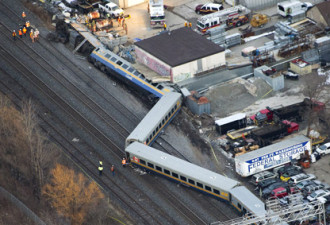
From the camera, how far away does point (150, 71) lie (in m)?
114

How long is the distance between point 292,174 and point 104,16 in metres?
46.2

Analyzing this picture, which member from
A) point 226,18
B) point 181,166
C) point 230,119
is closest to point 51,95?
point 230,119

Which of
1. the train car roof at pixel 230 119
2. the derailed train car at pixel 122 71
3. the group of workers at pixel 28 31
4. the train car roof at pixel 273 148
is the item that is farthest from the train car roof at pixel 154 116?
the group of workers at pixel 28 31

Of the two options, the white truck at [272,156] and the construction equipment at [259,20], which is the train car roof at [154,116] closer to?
the white truck at [272,156]

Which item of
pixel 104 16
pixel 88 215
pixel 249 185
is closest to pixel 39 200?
pixel 88 215

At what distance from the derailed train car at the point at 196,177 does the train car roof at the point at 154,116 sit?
186cm

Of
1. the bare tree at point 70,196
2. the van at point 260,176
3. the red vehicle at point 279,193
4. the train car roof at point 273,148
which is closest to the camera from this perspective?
the bare tree at point 70,196

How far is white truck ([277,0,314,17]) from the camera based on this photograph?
128 m

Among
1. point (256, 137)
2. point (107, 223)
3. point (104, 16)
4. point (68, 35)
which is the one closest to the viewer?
point (107, 223)

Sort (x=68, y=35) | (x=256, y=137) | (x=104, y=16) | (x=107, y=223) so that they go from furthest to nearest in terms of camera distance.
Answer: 1. (x=104, y=16)
2. (x=68, y=35)
3. (x=256, y=137)
4. (x=107, y=223)

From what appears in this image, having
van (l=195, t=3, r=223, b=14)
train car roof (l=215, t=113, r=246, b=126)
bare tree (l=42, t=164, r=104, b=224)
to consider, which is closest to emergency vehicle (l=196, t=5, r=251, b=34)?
van (l=195, t=3, r=223, b=14)

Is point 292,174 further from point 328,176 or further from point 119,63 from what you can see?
point 119,63

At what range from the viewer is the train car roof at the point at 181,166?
93.6 metres

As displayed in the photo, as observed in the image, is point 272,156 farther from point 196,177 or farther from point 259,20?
point 259,20
